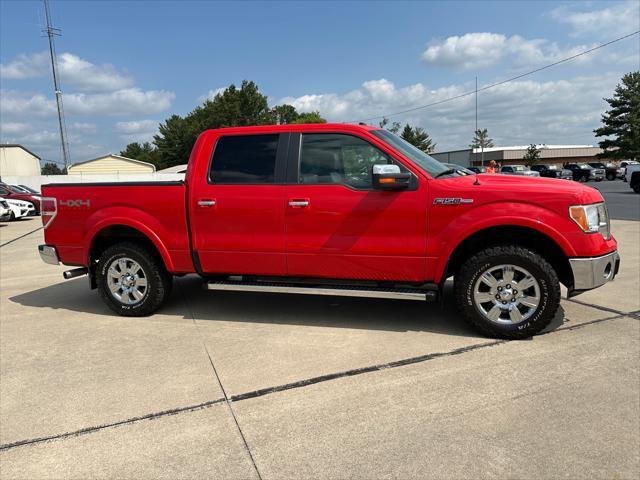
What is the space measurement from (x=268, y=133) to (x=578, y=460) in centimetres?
371

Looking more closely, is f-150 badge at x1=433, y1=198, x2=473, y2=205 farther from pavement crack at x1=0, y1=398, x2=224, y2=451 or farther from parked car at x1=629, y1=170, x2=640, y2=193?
parked car at x1=629, y1=170, x2=640, y2=193

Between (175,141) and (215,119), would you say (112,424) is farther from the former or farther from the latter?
(175,141)

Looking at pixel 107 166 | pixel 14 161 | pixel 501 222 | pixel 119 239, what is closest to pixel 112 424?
pixel 119 239

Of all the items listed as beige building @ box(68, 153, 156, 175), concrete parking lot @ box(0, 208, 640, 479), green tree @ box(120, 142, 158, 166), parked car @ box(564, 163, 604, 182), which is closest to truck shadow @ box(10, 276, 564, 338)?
concrete parking lot @ box(0, 208, 640, 479)

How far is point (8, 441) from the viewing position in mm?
2838

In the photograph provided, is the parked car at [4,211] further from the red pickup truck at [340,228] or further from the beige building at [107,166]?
the beige building at [107,166]

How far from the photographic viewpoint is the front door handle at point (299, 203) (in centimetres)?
448

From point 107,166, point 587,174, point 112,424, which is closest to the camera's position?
point 112,424

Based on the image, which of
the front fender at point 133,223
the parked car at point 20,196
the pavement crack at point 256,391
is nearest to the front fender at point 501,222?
the pavement crack at point 256,391

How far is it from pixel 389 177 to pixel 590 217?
173cm

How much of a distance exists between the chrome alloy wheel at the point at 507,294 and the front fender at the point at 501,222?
1.22 feet

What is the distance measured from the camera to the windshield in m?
4.43

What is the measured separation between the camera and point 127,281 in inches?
205

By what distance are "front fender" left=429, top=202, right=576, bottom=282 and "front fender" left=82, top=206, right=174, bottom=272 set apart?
2763 millimetres
